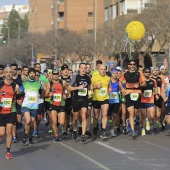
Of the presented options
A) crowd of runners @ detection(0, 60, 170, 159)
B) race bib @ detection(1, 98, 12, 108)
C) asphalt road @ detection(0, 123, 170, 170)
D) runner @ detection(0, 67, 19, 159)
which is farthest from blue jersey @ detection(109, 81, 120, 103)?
race bib @ detection(1, 98, 12, 108)

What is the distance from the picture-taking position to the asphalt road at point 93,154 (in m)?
12.0

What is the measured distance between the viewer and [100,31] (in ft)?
209

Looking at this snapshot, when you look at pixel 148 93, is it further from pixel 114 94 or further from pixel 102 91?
pixel 102 91

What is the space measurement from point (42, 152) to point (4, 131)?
141cm

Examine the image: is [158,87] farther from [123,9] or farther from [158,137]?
[123,9]

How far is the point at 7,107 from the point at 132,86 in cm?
484

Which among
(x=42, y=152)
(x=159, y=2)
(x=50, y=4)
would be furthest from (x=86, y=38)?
(x=42, y=152)

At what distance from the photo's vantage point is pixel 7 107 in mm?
13242

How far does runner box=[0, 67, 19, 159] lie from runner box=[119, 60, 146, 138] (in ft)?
14.7

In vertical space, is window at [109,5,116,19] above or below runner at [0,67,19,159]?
above

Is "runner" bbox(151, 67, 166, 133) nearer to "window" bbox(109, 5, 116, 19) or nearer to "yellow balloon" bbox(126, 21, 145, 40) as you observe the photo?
"yellow balloon" bbox(126, 21, 145, 40)

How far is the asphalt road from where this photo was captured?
1202cm

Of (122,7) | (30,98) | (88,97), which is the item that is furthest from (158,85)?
(122,7)

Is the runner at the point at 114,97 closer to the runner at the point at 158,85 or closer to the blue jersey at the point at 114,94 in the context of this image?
the blue jersey at the point at 114,94
